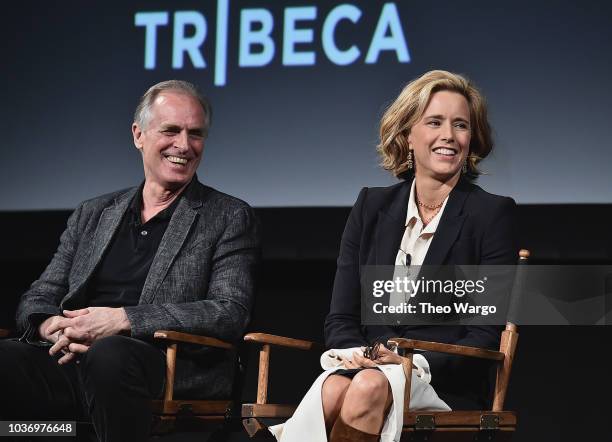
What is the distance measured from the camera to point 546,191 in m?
4.18

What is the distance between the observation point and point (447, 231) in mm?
Result: 3203

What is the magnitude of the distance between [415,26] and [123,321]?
1.94 meters

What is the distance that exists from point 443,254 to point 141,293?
990mm

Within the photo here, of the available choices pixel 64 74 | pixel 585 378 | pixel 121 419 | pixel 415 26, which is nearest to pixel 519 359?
pixel 585 378

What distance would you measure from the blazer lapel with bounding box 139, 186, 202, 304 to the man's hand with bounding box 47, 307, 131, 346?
146 mm

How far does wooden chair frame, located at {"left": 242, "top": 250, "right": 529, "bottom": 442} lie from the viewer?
112 inches

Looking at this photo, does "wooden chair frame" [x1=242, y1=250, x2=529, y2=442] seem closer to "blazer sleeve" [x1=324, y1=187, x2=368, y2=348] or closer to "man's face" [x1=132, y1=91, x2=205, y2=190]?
"blazer sleeve" [x1=324, y1=187, x2=368, y2=348]

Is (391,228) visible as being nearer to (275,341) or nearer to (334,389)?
(275,341)

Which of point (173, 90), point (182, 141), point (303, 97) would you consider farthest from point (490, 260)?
point (303, 97)

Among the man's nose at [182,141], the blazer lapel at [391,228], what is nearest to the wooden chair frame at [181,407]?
the blazer lapel at [391,228]

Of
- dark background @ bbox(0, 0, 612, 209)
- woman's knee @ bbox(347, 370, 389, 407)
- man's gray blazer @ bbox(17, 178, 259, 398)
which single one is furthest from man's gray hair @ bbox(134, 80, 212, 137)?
woman's knee @ bbox(347, 370, 389, 407)

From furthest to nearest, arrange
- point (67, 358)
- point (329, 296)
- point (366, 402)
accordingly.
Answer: point (329, 296)
point (67, 358)
point (366, 402)

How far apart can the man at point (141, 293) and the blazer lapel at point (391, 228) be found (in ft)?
1.42

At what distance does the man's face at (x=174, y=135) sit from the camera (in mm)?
3488
